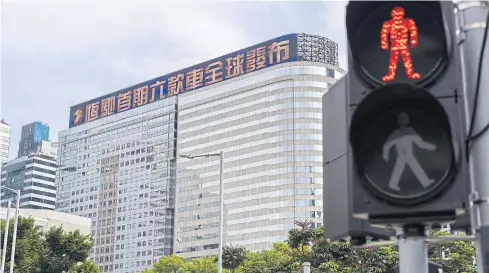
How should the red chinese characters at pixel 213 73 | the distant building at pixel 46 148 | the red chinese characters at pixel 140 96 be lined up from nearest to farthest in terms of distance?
the red chinese characters at pixel 213 73
the red chinese characters at pixel 140 96
the distant building at pixel 46 148

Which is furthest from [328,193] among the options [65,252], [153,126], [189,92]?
[153,126]

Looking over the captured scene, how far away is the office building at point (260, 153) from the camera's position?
99375 millimetres

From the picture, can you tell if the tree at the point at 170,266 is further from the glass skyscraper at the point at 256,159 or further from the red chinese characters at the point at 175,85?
the red chinese characters at the point at 175,85

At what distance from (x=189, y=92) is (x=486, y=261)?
11324 centimetres

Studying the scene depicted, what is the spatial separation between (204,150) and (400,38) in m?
112

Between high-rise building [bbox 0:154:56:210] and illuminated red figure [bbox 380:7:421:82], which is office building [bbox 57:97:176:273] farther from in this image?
illuminated red figure [bbox 380:7:421:82]

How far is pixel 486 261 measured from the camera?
233 centimetres

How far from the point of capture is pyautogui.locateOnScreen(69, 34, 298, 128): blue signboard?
333 ft

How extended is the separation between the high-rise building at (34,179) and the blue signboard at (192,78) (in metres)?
27.7

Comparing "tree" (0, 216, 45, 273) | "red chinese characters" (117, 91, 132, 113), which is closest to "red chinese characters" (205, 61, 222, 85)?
"red chinese characters" (117, 91, 132, 113)

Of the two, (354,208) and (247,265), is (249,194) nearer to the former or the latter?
(247,265)

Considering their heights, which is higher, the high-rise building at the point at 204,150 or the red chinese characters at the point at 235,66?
the red chinese characters at the point at 235,66

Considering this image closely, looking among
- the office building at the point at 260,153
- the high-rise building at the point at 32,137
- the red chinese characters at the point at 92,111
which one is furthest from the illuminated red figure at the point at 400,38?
the high-rise building at the point at 32,137

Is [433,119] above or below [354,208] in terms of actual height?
above
